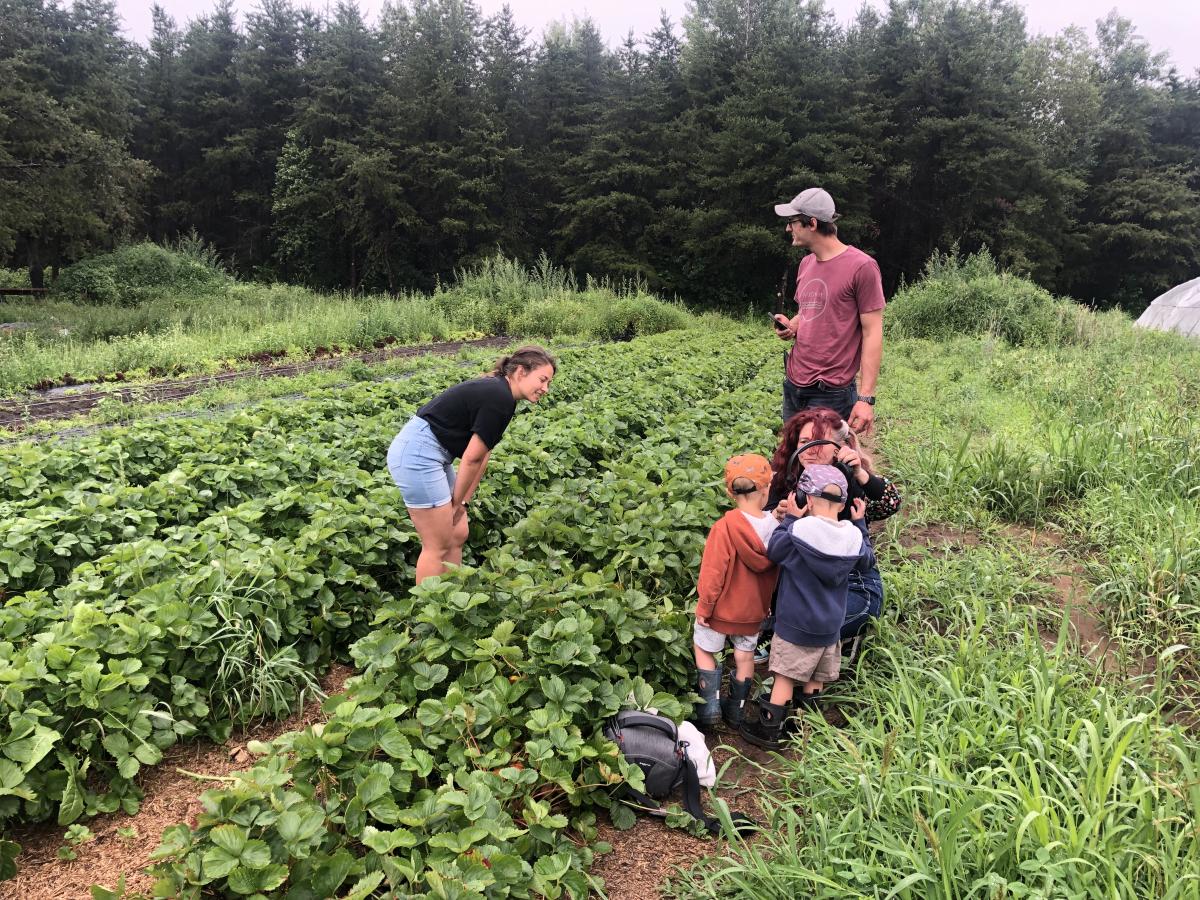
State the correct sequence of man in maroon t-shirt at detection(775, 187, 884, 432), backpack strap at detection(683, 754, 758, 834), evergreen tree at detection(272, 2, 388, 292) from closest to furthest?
1. backpack strap at detection(683, 754, 758, 834)
2. man in maroon t-shirt at detection(775, 187, 884, 432)
3. evergreen tree at detection(272, 2, 388, 292)

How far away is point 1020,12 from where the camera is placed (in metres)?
33.4

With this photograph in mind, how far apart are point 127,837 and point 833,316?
3.64 m

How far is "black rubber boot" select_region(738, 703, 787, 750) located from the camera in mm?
2705

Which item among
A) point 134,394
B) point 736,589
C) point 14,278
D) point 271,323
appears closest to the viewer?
point 736,589

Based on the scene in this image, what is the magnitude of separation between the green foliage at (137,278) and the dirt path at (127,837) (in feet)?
68.7

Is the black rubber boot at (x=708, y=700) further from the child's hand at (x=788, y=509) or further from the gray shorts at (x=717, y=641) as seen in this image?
the child's hand at (x=788, y=509)

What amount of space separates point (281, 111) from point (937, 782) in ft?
141

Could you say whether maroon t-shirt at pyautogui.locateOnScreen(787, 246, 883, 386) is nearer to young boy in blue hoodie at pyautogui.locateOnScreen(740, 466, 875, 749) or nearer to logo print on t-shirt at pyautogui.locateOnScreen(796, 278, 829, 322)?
logo print on t-shirt at pyautogui.locateOnScreen(796, 278, 829, 322)

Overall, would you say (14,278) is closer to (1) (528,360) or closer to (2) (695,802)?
(1) (528,360)

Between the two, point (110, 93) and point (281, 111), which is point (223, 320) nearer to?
point (110, 93)

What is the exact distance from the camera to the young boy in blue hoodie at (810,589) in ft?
8.42

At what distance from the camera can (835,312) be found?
363cm

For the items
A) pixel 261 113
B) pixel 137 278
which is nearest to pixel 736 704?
pixel 137 278

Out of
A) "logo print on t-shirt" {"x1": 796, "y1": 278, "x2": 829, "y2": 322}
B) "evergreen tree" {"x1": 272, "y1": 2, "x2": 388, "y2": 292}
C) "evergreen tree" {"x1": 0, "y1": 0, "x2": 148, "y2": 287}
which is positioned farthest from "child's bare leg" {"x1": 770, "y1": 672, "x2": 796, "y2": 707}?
"evergreen tree" {"x1": 272, "y1": 2, "x2": 388, "y2": 292}
